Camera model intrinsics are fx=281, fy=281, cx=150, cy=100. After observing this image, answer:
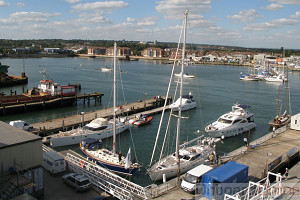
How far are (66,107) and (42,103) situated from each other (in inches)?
159

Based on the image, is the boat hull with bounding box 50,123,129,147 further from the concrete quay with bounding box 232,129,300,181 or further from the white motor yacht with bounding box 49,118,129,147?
the concrete quay with bounding box 232,129,300,181

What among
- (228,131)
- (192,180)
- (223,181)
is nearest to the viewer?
(223,181)

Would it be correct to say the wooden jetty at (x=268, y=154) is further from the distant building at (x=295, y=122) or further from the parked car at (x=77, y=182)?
the parked car at (x=77, y=182)

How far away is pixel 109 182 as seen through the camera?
1409 cm

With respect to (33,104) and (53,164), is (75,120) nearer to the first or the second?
(33,104)

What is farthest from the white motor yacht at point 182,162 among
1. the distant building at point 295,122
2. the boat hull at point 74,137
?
the distant building at point 295,122

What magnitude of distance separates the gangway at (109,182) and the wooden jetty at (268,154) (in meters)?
6.55

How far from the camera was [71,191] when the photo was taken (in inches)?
522

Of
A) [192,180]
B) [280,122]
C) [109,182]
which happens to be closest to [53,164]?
[109,182]

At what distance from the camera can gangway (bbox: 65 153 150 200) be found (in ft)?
43.1

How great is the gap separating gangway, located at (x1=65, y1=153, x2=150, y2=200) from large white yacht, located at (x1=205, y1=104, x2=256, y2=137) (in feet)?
47.6

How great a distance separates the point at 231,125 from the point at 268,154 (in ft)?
31.0

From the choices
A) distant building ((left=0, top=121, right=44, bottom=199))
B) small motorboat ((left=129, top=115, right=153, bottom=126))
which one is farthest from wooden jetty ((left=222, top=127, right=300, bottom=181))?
small motorboat ((left=129, top=115, right=153, bottom=126))

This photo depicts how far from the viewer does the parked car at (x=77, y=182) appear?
1310 cm
